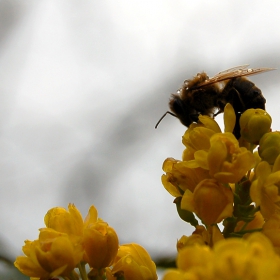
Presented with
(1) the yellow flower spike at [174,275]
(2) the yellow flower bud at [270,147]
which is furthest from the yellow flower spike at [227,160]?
(1) the yellow flower spike at [174,275]

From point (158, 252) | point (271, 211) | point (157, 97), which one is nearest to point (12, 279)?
point (158, 252)

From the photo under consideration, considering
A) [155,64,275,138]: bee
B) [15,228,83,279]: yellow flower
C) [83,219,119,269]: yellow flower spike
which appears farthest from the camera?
[155,64,275,138]: bee

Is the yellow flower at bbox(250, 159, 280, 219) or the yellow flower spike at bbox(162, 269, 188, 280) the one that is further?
the yellow flower at bbox(250, 159, 280, 219)

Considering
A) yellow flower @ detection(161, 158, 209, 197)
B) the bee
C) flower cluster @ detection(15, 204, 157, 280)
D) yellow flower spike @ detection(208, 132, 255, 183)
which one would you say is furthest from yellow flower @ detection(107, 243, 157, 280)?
the bee

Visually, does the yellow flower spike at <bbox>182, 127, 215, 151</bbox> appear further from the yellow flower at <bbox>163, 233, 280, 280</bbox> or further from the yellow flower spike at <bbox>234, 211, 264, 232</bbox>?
the yellow flower at <bbox>163, 233, 280, 280</bbox>

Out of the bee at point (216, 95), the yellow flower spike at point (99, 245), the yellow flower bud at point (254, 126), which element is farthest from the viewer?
the bee at point (216, 95)

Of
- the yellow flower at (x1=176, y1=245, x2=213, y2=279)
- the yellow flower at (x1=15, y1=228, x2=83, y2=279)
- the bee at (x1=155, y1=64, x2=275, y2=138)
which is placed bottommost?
the yellow flower at (x1=15, y1=228, x2=83, y2=279)

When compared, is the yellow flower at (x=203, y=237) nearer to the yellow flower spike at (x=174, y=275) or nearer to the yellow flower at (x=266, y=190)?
Result: the yellow flower at (x=266, y=190)

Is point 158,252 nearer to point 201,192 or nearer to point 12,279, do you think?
point 12,279
